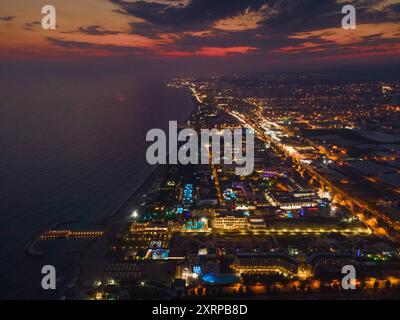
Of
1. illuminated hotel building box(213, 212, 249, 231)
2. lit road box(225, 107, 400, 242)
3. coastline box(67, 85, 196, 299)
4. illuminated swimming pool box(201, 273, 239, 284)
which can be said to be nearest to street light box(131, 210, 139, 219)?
coastline box(67, 85, 196, 299)

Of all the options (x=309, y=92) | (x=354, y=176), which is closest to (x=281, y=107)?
(x=309, y=92)

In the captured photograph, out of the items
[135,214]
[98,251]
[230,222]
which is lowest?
[98,251]

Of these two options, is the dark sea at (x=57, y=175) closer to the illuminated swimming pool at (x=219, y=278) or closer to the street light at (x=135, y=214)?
the street light at (x=135, y=214)

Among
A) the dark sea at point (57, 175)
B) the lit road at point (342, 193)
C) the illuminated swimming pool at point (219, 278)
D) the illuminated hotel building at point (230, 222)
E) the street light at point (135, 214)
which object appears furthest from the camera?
the street light at point (135, 214)

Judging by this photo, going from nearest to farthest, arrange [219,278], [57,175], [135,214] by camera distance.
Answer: [219,278]
[135,214]
[57,175]

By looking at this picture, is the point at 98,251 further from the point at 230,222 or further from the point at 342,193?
the point at 342,193

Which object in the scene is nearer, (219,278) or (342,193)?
(219,278)

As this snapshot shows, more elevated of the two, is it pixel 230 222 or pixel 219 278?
pixel 230 222

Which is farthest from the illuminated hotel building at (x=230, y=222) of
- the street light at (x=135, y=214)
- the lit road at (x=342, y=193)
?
the lit road at (x=342, y=193)

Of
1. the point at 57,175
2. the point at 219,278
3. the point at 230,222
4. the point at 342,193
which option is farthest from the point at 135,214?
the point at 342,193

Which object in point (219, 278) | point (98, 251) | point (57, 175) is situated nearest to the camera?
point (219, 278)
